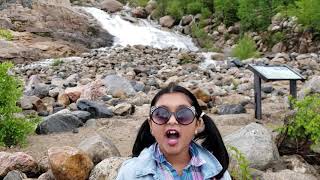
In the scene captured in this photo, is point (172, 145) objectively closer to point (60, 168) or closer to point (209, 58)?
point (60, 168)

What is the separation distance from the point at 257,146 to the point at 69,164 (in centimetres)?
172

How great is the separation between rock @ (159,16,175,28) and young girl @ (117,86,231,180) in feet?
89.3

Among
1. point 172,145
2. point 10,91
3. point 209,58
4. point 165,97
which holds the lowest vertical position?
point 209,58

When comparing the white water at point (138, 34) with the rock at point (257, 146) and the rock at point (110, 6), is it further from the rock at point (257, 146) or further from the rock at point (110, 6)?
the rock at point (257, 146)

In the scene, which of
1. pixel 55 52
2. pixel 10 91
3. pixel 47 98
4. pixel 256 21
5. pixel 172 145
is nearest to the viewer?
pixel 172 145

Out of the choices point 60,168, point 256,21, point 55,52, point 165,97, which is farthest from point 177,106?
point 256,21

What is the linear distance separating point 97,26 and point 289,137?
21.9 metres

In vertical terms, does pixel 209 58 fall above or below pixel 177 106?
below

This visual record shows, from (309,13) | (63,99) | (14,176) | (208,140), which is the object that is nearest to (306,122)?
(208,140)

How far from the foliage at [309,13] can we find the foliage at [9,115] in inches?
692

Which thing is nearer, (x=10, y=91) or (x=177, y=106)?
(x=177, y=106)

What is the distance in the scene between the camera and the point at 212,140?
8.64 feet

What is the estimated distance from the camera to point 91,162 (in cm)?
467

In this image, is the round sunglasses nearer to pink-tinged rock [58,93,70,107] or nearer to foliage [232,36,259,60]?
pink-tinged rock [58,93,70,107]
